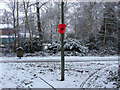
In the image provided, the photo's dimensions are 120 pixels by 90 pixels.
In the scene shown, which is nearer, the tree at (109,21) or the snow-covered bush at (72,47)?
the snow-covered bush at (72,47)

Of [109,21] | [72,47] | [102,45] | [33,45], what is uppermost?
[109,21]

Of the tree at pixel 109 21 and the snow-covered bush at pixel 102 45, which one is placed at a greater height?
the tree at pixel 109 21

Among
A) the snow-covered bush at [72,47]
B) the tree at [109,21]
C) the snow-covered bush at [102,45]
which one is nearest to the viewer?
the snow-covered bush at [72,47]

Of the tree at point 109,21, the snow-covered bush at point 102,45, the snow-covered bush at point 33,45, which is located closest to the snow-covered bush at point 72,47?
the snow-covered bush at point 102,45

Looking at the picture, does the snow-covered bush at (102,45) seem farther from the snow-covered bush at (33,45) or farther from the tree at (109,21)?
the snow-covered bush at (33,45)

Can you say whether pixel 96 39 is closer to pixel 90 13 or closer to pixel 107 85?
pixel 90 13

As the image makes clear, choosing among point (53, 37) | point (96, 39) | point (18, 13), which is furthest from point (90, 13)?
point (18, 13)

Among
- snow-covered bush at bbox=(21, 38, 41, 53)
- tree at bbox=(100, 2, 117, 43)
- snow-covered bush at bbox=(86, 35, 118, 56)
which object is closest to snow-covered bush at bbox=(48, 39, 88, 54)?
snow-covered bush at bbox=(86, 35, 118, 56)

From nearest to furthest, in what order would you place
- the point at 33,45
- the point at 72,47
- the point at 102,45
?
1. the point at 72,47
2. the point at 33,45
3. the point at 102,45

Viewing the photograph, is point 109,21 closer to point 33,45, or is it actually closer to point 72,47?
point 72,47

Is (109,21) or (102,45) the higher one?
(109,21)

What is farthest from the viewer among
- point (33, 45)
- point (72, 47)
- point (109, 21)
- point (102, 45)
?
point (109, 21)

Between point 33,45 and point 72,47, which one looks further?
point 33,45

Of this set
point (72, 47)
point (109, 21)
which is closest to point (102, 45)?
point (109, 21)
